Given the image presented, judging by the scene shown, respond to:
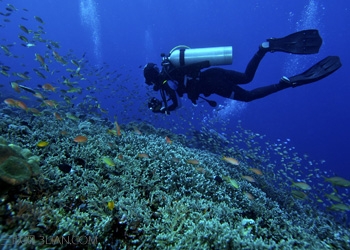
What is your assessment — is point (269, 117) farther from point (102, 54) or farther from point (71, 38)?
point (71, 38)

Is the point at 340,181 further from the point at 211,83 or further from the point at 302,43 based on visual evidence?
the point at 211,83

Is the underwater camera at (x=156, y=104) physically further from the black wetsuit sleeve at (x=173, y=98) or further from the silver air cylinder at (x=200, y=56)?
the silver air cylinder at (x=200, y=56)

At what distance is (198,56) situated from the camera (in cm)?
758

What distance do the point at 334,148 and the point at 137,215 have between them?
94.9 meters

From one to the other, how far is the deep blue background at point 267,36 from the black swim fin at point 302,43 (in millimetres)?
53332

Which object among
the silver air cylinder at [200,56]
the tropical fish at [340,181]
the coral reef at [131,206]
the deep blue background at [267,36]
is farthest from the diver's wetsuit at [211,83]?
the deep blue background at [267,36]

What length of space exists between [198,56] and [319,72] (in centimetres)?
384

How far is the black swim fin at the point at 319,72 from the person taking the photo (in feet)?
22.6

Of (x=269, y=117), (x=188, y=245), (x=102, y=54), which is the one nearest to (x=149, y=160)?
(x=188, y=245)

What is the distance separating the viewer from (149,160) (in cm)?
546

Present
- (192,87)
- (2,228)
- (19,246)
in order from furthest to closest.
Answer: (192,87) < (2,228) < (19,246)

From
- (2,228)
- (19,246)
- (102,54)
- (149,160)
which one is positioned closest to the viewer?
(19,246)

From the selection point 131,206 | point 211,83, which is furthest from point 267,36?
point 131,206

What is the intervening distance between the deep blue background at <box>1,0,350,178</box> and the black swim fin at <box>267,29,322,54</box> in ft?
175
